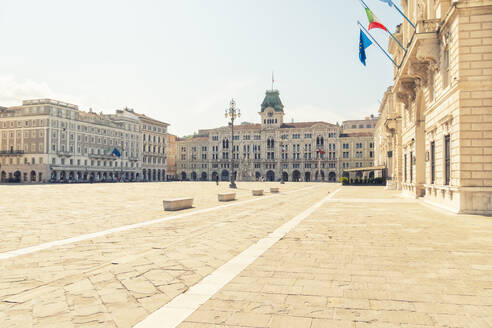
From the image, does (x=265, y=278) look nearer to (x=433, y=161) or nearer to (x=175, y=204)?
(x=175, y=204)

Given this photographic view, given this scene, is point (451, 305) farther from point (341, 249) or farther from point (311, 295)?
point (341, 249)

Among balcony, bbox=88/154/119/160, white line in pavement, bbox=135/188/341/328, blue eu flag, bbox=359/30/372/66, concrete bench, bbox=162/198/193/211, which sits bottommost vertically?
white line in pavement, bbox=135/188/341/328

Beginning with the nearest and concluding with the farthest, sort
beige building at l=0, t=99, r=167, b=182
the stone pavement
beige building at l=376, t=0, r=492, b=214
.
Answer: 1. the stone pavement
2. beige building at l=376, t=0, r=492, b=214
3. beige building at l=0, t=99, r=167, b=182

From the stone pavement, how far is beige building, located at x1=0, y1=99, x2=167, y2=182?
76.7 m

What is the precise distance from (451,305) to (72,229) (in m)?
9.36

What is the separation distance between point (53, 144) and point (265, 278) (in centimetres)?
8424

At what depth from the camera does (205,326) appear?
3883mm

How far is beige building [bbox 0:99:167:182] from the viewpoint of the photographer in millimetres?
78688

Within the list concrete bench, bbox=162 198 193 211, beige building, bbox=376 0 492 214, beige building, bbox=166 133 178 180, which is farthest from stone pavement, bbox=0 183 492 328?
beige building, bbox=166 133 178 180

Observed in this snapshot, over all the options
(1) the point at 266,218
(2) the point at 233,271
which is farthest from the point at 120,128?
(2) the point at 233,271

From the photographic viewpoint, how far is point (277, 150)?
114m

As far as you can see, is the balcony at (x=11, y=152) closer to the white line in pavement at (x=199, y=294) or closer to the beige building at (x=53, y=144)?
the beige building at (x=53, y=144)

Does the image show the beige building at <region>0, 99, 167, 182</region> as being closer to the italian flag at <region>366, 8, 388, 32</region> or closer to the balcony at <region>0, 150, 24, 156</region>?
the balcony at <region>0, 150, 24, 156</region>

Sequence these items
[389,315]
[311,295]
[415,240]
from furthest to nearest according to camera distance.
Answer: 1. [415,240]
2. [311,295]
3. [389,315]
